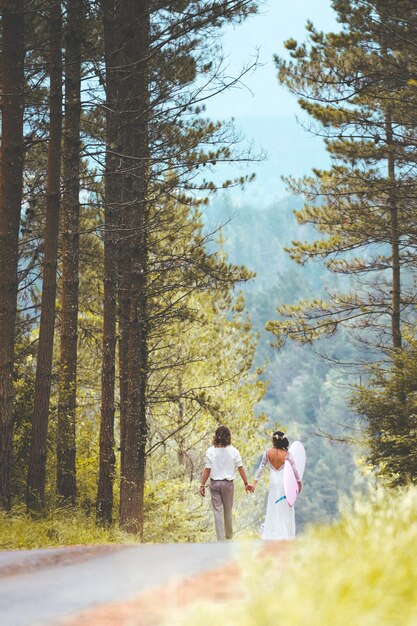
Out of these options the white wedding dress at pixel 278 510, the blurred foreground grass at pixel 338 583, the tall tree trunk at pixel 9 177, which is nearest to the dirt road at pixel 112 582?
the blurred foreground grass at pixel 338 583

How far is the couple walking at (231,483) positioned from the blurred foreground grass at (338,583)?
771cm

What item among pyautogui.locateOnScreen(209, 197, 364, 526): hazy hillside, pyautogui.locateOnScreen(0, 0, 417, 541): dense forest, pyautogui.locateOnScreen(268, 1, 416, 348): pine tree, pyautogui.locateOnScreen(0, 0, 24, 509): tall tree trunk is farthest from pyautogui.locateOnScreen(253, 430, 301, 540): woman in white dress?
pyautogui.locateOnScreen(209, 197, 364, 526): hazy hillside

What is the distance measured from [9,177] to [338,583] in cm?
845

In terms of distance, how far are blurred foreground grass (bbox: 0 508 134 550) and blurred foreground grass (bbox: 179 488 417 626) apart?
575cm

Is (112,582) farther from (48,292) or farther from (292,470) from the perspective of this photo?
(48,292)

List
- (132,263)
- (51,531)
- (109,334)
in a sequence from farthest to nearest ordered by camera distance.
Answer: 1. (132,263)
2. (109,334)
3. (51,531)

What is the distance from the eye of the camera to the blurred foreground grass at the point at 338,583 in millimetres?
2209

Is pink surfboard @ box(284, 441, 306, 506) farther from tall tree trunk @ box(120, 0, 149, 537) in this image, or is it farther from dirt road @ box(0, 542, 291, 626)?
dirt road @ box(0, 542, 291, 626)

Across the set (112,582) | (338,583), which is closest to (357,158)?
(112,582)

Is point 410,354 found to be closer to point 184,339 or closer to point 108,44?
point 108,44

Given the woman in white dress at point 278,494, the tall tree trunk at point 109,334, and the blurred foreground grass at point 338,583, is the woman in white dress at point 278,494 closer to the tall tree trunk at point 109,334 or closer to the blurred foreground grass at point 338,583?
the tall tree trunk at point 109,334

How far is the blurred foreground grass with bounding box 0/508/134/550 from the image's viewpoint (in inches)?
341

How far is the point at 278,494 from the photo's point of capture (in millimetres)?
11148

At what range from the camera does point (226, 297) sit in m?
27.9
